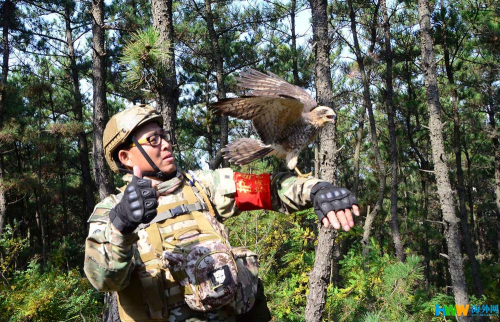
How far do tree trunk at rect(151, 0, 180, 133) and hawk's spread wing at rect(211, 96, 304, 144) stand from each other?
1.29m

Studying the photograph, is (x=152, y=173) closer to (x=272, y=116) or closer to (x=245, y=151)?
(x=245, y=151)

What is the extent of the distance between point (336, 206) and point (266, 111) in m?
0.90

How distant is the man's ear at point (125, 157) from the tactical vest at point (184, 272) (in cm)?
31

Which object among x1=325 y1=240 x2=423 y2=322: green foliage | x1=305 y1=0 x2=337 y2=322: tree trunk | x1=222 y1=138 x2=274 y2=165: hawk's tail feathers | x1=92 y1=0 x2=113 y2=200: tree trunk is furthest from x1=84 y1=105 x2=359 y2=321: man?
x1=92 y1=0 x2=113 y2=200: tree trunk

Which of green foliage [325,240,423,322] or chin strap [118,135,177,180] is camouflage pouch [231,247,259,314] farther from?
green foliage [325,240,423,322]

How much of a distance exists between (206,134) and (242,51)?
483cm

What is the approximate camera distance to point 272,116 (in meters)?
2.32

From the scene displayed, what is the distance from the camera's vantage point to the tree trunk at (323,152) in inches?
Answer: 191

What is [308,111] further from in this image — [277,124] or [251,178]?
[251,178]

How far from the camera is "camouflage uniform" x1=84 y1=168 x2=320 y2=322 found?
145 cm

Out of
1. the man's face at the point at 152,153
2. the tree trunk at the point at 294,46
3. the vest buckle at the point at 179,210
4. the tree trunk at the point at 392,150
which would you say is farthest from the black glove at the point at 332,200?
the tree trunk at the point at 392,150

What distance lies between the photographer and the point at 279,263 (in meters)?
8.09

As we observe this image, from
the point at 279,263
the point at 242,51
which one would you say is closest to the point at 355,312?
the point at 279,263

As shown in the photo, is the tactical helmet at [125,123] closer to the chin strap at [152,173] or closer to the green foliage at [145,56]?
the chin strap at [152,173]
